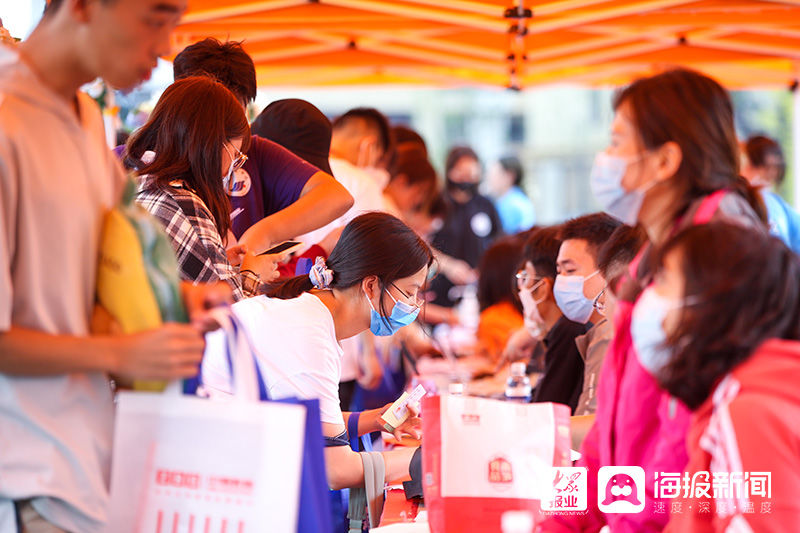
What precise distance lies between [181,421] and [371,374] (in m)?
3.11

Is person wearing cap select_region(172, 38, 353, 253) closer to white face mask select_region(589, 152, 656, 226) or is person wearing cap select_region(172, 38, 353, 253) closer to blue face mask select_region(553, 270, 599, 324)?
blue face mask select_region(553, 270, 599, 324)

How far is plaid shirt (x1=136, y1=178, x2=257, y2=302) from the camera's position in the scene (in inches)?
86.4

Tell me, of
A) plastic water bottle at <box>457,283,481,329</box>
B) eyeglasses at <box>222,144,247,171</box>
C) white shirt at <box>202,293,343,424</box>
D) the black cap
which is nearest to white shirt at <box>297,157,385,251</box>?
the black cap

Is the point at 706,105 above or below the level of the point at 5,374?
above

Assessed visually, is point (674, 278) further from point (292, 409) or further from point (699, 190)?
point (292, 409)

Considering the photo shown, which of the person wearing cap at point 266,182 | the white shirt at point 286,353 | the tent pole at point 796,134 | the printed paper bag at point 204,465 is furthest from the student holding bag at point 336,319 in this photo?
the tent pole at point 796,134

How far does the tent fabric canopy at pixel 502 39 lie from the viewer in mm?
4039

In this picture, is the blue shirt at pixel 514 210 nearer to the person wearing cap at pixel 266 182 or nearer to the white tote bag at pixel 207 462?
the person wearing cap at pixel 266 182

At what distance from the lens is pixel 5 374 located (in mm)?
1347

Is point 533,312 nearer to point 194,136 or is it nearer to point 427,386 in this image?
point 427,386

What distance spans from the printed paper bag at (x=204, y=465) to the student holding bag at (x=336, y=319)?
0.78 metres

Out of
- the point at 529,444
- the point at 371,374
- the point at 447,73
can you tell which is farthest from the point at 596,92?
the point at 529,444

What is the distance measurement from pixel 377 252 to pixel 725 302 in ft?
3.83

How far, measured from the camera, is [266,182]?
9.61 feet
